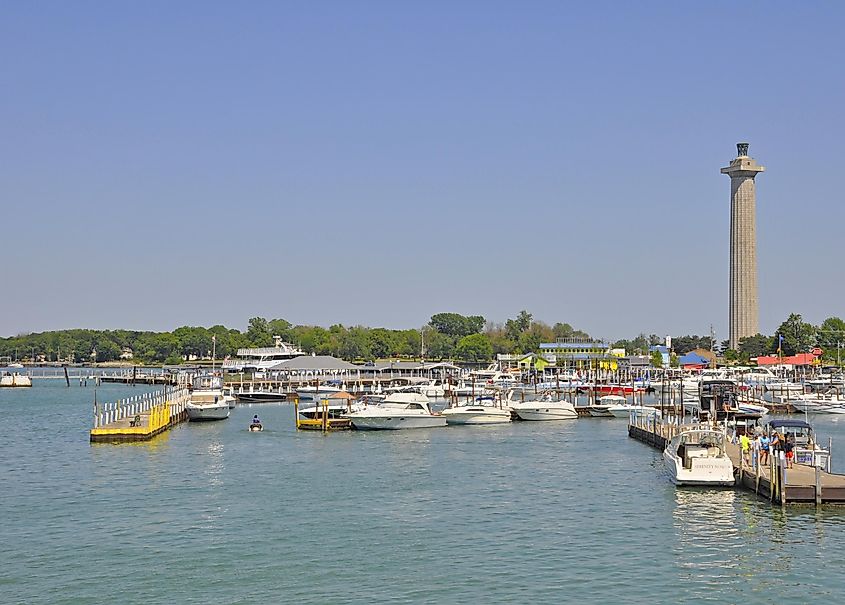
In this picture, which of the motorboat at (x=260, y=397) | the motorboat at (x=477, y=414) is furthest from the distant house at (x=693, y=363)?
the motorboat at (x=477, y=414)

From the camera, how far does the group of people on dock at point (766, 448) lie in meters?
44.7

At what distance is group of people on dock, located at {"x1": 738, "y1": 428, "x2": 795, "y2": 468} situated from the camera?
44.7m

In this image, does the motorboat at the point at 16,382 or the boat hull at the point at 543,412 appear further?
the motorboat at the point at 16,382

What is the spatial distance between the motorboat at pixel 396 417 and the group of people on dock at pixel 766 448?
94.6 feet

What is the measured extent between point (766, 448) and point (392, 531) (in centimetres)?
1948

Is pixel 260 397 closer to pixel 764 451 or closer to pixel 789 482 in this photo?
pixel 764 451

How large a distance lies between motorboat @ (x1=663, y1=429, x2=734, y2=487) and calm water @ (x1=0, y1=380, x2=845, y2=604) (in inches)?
28.1

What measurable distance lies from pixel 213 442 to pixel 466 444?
15.7 m

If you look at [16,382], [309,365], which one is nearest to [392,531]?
[309,365]

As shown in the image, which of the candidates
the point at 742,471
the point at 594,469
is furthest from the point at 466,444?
the point at 742,471

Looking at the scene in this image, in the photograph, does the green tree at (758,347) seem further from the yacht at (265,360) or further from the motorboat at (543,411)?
the motorboat at (543,411)

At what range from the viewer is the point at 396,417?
73562 mm

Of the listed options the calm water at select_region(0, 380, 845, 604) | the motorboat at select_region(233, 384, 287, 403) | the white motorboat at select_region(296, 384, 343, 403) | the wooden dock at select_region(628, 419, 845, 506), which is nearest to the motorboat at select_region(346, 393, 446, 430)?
the calm water at select_region(0, 380, 845, 604)

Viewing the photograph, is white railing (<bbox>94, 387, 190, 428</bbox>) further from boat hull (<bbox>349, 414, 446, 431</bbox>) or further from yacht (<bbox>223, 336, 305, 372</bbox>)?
yacht (<bbox>223, 336, 305, 372</bbox>)
